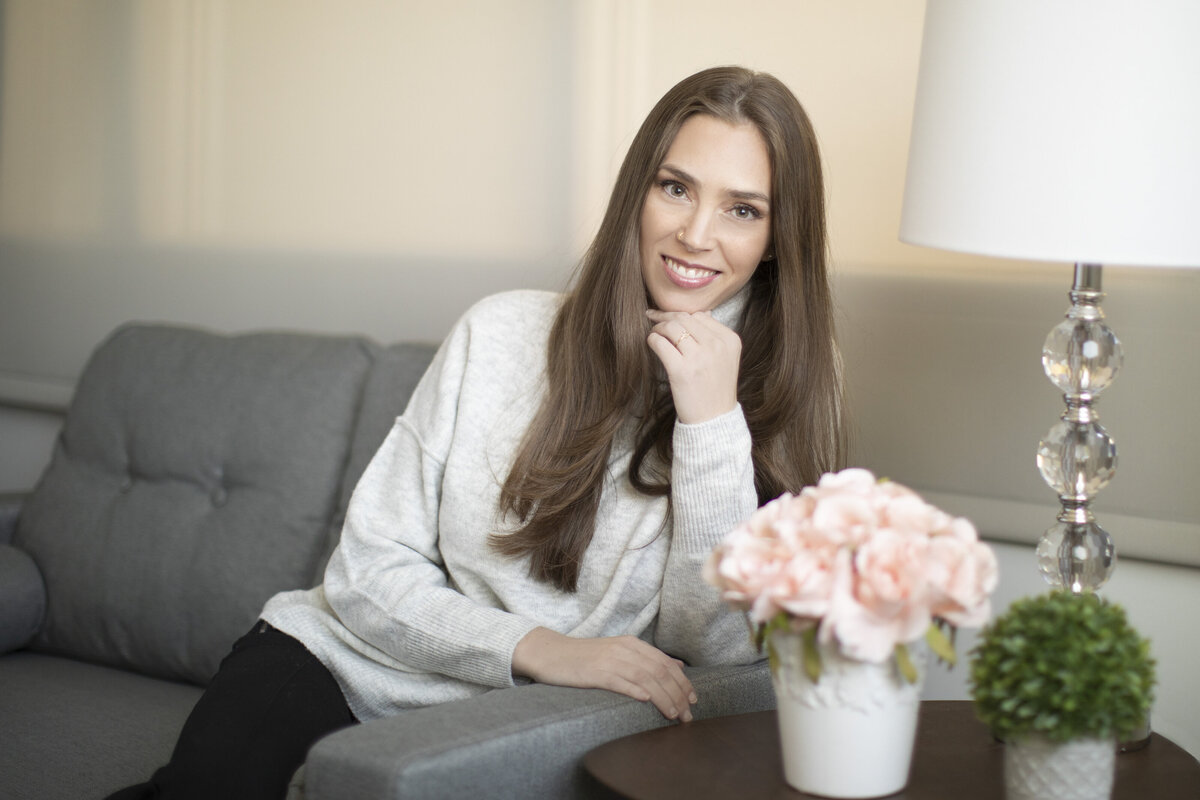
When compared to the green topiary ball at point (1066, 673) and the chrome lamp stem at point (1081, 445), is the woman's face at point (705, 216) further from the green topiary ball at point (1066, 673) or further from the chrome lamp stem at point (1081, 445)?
the green topiary ball at point (1066, 673)

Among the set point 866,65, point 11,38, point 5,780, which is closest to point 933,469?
point 866,65

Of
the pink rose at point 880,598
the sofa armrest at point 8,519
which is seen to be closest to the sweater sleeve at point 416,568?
the pink rose at point 880,598

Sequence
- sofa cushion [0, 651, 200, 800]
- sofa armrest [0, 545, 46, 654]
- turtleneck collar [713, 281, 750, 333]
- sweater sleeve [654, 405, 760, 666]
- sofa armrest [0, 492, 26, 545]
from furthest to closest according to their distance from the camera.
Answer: sofa armrest [0, 492, 26, 545] < sofa armrest [0, 545, 46, 654] < turtleneck collar [713, 281, 750, 333] < sofa cushion [0, 651, 200, 800] < sweater sleeve [654, 405, 760, 666]

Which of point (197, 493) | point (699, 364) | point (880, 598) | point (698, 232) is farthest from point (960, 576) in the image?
point (197, 493)

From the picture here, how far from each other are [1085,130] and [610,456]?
733mm

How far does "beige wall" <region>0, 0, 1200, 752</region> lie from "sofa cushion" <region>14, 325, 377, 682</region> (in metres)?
0.46

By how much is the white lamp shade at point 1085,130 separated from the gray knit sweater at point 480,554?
0.43 metres

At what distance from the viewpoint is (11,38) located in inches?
123

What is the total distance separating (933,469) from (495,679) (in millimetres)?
829

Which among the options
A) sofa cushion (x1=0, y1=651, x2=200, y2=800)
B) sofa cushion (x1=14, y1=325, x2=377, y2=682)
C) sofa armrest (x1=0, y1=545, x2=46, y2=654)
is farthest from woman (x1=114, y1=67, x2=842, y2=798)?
sofa armrest (x1=0, y1=545, x2=46, y2=654)

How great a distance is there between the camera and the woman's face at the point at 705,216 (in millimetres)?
1623

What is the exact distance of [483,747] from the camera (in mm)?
1188

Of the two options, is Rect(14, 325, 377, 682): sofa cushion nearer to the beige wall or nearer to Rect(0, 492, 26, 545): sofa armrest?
Rect(0, 492, 26, 545): sofa armrest

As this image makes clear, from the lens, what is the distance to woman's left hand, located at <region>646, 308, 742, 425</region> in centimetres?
152
